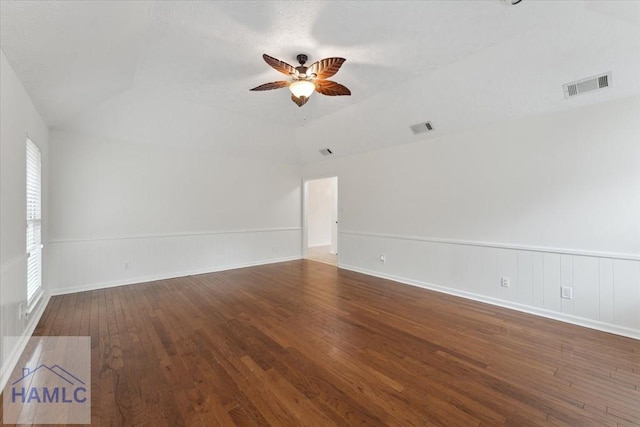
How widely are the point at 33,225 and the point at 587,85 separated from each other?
6317mm

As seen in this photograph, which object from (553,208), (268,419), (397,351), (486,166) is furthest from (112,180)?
(553,208)

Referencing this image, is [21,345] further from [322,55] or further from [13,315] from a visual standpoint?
[322,55]

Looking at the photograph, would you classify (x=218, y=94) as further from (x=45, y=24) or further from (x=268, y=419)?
(x=268, y=419)

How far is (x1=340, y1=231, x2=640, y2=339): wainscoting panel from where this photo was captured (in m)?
2.75

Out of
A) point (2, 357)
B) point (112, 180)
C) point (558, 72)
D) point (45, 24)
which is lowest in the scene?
point (2, 357)

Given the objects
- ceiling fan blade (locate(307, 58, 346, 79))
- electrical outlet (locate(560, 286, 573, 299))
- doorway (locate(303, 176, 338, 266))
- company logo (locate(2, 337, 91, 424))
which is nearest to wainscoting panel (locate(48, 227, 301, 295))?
company logo (locate(2, 337, 91, 424))

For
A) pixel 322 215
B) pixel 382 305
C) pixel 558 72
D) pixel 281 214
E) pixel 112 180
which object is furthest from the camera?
pixel 322 215

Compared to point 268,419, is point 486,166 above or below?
above

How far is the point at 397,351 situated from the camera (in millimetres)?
2402

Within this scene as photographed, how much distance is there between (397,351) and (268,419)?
129 centimetres

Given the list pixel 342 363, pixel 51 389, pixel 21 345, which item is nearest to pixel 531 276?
pixel 342 363

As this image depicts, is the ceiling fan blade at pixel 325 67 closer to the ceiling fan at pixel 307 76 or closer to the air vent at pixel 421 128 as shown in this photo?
the ceiling fan at pixel 307 76

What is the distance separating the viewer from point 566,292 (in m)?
3.06

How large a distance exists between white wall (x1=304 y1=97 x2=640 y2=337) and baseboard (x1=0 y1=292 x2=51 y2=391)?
15.5 feet
